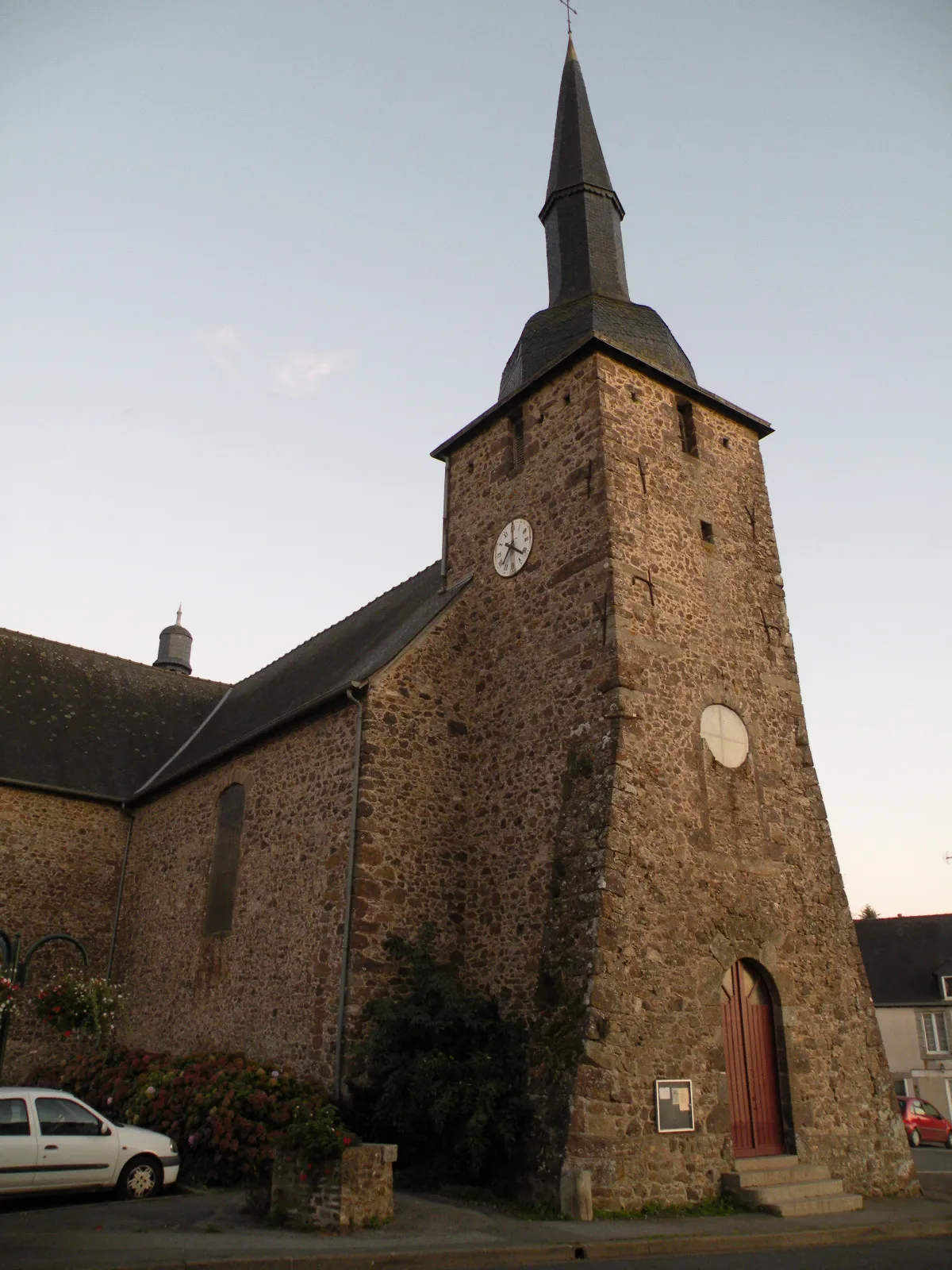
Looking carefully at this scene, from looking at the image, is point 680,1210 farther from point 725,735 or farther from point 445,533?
point 445,533

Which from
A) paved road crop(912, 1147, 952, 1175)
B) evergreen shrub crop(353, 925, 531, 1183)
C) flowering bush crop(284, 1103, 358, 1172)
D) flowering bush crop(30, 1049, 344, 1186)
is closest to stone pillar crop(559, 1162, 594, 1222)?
evergreen shrub crop(353, 925, 531, 1183)

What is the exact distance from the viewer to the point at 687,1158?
30.6 ft

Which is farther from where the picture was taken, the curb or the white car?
the white car

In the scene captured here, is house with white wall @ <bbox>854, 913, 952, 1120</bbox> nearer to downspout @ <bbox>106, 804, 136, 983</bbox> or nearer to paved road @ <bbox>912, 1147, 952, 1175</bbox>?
paved road @ <bbox>912, 1147, 952, 1175</bbox>

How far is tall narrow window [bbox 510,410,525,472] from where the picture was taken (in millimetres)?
14062

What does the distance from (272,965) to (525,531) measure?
683cm

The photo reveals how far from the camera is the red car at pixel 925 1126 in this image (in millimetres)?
21281

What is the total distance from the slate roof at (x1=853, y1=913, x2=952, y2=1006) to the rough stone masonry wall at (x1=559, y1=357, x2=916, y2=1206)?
2078 cm

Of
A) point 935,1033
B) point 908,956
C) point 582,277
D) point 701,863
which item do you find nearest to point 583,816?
point 701,863

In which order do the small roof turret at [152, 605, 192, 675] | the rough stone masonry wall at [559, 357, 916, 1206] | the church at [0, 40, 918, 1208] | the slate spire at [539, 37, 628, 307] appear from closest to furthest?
the rough stone masonry wall at [559, 357, 916, 1206] → the church at [0, 40, 918, 1208] → the slate spire at [539, 37, 628, 307] → the small roof turret at [152, 605, 192, 675]

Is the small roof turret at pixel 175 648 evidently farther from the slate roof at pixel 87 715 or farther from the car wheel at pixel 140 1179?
the car wheel at pixel 140 1179

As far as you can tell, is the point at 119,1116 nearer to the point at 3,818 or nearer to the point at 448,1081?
the point at 448,1081

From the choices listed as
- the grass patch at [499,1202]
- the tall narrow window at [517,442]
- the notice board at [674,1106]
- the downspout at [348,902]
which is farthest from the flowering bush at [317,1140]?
the tall narrow window at [517,442]

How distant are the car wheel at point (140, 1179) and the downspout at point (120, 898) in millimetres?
7844
